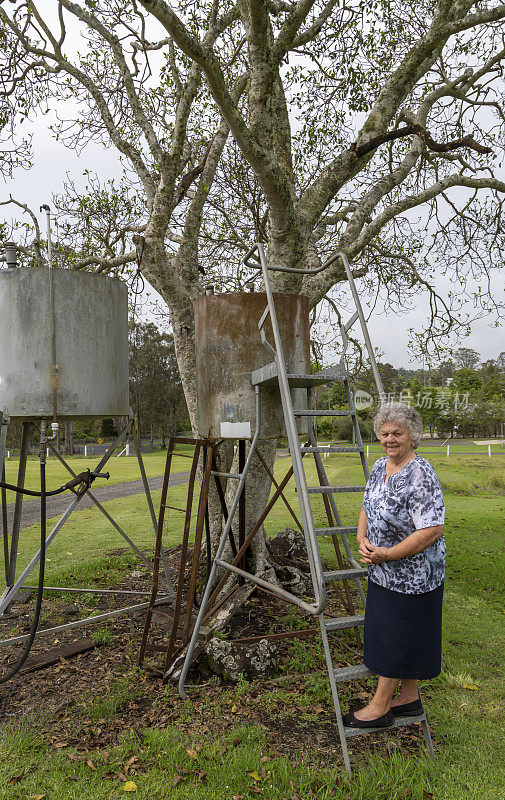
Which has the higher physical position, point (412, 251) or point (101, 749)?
point (412, 251)

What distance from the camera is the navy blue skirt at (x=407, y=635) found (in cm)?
375

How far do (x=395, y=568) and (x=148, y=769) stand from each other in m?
2.15

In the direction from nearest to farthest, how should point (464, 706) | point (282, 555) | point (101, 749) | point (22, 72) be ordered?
point (101, 749) → point (464, 706) → point (282, 555) → point (22, 72)

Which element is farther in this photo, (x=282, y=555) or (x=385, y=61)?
(x=385, y=61)

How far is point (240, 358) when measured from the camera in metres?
5.33

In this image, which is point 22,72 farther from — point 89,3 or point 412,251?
point 412,251

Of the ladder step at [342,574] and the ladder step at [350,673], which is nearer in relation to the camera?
the ladder step at [350,673]

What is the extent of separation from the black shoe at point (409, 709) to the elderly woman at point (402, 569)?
23 mm

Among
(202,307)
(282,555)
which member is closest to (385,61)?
(202,307)

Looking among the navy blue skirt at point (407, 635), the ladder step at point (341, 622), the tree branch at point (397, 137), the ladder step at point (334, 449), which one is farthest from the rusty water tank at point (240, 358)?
the tree branch at point (397, 137)

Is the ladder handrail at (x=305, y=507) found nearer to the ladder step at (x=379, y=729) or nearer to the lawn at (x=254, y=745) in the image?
the ladder step at (x=379, y=729)

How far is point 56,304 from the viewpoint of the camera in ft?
18.9

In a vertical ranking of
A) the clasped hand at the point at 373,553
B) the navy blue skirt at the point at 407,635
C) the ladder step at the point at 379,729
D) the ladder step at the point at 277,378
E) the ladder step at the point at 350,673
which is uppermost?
the ladder step at the point at 277,378

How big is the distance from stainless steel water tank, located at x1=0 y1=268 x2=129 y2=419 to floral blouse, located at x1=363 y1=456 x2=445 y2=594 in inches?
132
